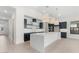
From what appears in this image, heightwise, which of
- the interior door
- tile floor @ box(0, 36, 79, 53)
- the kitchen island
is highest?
the interior door

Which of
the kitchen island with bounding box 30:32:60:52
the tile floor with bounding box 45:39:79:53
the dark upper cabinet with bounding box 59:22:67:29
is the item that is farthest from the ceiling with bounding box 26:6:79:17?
the tile floor with bounding box 45:39:79:53

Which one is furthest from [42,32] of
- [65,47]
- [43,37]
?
[65,47]

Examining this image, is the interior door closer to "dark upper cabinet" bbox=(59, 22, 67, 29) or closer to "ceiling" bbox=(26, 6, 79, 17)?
"ceiling" bbox=(26, 6, 79, 17)

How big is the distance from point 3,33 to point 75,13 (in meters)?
1.66

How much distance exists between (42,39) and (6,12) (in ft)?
3.23

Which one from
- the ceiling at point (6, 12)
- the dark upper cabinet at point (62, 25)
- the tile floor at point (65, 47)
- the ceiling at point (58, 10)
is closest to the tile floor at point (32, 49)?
the tile floor at point (65, 47)

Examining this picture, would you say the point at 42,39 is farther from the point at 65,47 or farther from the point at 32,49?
the point at 65,47

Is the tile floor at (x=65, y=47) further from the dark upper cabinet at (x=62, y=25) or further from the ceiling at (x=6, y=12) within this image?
the ceiling at (x=6, y=12)

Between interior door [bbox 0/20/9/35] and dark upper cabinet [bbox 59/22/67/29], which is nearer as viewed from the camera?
interior door [bbox 0/20/9/35]

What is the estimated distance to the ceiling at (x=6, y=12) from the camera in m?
1.98

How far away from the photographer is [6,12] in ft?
Answer: 6.47

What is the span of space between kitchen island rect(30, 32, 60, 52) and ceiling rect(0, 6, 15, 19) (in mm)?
662

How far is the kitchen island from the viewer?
6.72 feet
